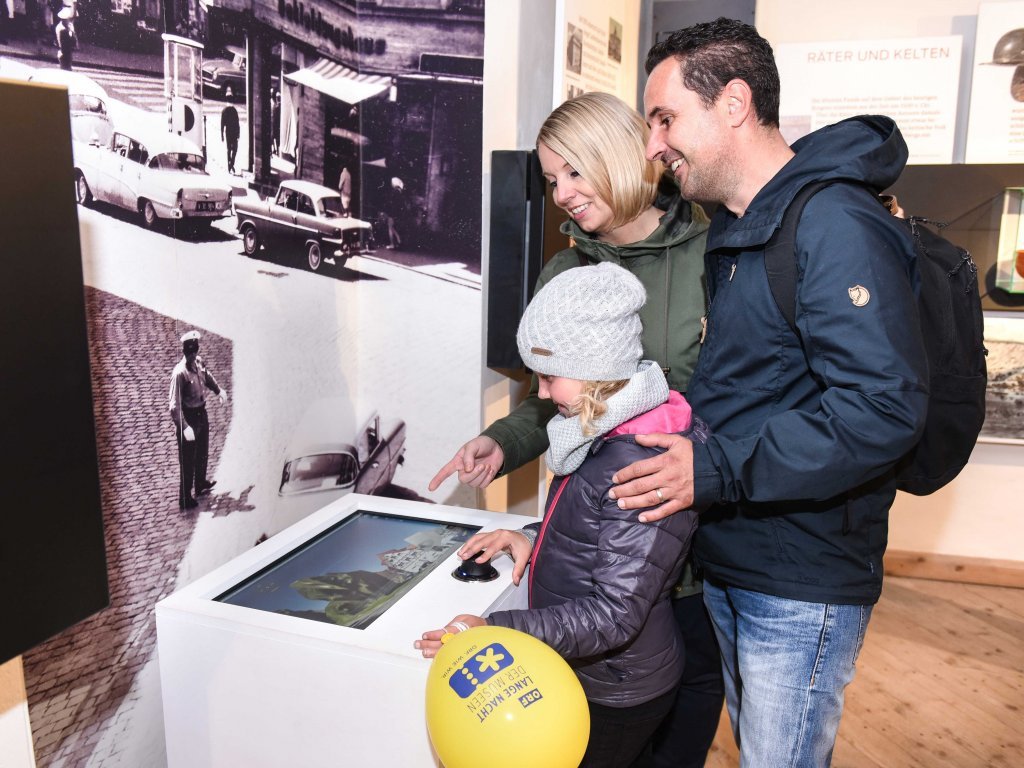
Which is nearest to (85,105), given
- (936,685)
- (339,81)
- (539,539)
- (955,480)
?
(339,81)

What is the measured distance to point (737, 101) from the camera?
136cm

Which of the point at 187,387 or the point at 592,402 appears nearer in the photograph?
the point at 592,402

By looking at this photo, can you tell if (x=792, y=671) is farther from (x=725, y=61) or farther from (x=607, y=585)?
(x=725, y=61)

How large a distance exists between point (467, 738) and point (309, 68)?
64.1 inches

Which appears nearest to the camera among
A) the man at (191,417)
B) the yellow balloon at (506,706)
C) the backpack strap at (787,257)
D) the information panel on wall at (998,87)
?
the yellow balloon at (506,706)

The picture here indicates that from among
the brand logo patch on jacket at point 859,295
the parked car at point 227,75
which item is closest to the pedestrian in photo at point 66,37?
the parked car at point 227,75

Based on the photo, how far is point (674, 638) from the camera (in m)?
1.50

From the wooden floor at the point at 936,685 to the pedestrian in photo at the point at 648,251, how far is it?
75 cm

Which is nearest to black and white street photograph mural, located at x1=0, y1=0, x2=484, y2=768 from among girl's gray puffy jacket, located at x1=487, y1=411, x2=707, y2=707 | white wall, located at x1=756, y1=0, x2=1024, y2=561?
girl's gray puffy jacket, located at x1=487, y1=411, x2=707, y2=707

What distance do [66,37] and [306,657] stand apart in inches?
44.0

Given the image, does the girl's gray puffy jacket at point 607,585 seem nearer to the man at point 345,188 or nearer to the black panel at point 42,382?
→ the black panel at point 42,382

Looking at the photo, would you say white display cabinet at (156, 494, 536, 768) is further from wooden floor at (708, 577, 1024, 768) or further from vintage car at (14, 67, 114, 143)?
wooden floor at (708, 577, 1024, 768)

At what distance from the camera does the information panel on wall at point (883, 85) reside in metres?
3.45

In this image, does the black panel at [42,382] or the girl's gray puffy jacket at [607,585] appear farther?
the girl's gray puffy jacket at [607,585]
